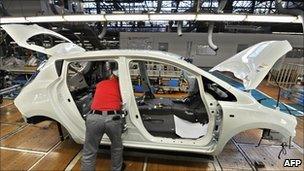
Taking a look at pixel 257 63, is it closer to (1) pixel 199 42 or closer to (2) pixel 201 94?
(2) pixel 201 94

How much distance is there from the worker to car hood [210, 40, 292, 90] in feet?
5.24

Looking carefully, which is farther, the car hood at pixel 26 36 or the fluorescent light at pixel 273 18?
the fluorescent light at pixel 273 18

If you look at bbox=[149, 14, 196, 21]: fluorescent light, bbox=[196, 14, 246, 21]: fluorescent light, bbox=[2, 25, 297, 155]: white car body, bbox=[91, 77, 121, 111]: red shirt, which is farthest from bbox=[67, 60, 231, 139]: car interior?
bbox=[196, 14, 246, 21]: fluorescent light

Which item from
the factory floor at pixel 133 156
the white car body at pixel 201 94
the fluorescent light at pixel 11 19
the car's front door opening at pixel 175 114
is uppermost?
the fluorescent light at pixel 11 19

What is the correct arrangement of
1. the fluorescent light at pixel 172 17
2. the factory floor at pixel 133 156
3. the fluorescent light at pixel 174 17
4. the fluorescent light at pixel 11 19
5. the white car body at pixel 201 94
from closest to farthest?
the white car body at pixel 201 94
the factory floor at pixel 133 156
the fluorescent light at pixel 174 17
the fluorescent light at pixel 172 17
the fluorescent light at pixel 11 19

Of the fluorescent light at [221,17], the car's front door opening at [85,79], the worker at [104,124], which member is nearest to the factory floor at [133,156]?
the worker at [104,124]

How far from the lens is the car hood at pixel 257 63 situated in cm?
256

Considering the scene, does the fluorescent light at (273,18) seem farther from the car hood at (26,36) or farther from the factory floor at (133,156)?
the car hood at (26,36)

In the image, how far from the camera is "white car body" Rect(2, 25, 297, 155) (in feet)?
8.32

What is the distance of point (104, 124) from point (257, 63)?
6.78 feet

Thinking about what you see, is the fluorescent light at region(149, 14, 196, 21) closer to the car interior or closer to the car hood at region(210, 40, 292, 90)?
the car interior

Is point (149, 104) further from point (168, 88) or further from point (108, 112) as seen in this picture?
point (168, 88)

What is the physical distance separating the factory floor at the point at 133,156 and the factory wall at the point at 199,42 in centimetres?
1023

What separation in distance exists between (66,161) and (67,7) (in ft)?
25.7
